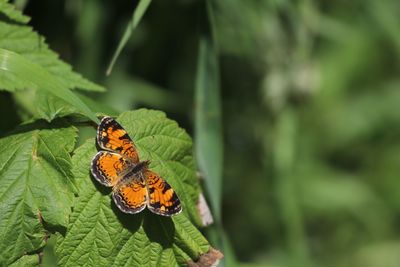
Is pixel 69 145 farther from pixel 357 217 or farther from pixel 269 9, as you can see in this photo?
pixel 357 217

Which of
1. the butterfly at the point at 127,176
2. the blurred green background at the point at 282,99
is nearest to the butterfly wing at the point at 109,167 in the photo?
the butterfly at the point at 127,176

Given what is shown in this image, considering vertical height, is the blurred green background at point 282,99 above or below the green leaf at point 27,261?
below

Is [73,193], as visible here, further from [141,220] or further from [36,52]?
[36,52]

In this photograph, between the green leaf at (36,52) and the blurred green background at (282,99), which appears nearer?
the green leaf at (36,52)

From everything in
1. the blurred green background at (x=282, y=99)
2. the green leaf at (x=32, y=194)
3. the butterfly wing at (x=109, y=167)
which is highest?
the butterfly wing at (x=109, y=167)

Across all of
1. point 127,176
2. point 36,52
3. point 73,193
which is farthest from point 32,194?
point 36,52

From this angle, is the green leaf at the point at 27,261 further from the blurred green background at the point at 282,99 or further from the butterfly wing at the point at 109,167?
the blurred green background at the point at 282,99

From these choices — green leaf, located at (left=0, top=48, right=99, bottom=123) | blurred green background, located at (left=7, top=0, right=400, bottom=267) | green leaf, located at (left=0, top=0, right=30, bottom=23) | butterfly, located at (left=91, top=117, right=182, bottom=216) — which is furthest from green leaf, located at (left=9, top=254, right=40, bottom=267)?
blurred green background, located at (left=7, top=0, right=400, bottom=267)
